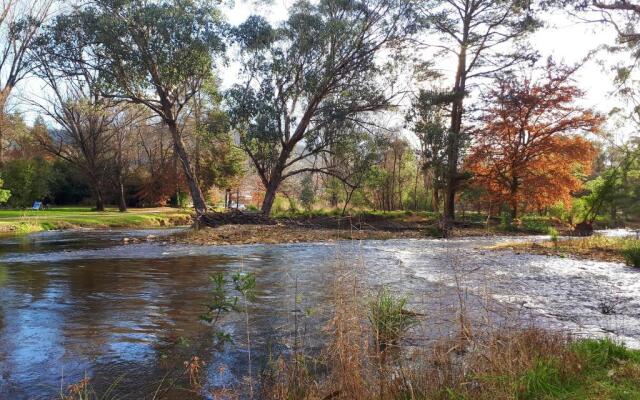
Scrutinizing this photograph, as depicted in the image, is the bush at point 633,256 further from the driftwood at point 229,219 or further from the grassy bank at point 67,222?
the grassy bank at point 67,222

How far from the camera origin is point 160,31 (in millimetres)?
21625

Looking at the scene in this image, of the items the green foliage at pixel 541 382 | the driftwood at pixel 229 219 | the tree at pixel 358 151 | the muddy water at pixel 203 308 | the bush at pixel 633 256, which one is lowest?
the muddy water at pixel 203 308

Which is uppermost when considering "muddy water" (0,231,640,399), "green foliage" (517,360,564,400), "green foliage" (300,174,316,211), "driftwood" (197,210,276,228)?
"green foliage" (300,174,316,211)

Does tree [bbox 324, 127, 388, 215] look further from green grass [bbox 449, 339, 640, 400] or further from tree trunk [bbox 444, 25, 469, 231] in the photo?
green grass [bbox 449, 339, 640, 400]

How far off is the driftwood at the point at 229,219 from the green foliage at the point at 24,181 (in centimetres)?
1986

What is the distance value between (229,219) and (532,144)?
18106 mm

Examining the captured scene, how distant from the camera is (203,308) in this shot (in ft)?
21.7

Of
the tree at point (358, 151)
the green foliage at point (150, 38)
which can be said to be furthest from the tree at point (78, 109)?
the tree at point (358, 151)

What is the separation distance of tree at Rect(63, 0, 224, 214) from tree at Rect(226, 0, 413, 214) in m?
2.50

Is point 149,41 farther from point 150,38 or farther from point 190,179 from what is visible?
point 190,179

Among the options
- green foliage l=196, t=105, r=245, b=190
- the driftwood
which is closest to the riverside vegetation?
the driftwood

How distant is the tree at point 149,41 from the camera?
70.3 feet

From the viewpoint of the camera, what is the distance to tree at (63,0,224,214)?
2142 centimetres

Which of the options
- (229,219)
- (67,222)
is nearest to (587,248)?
(229,219)
